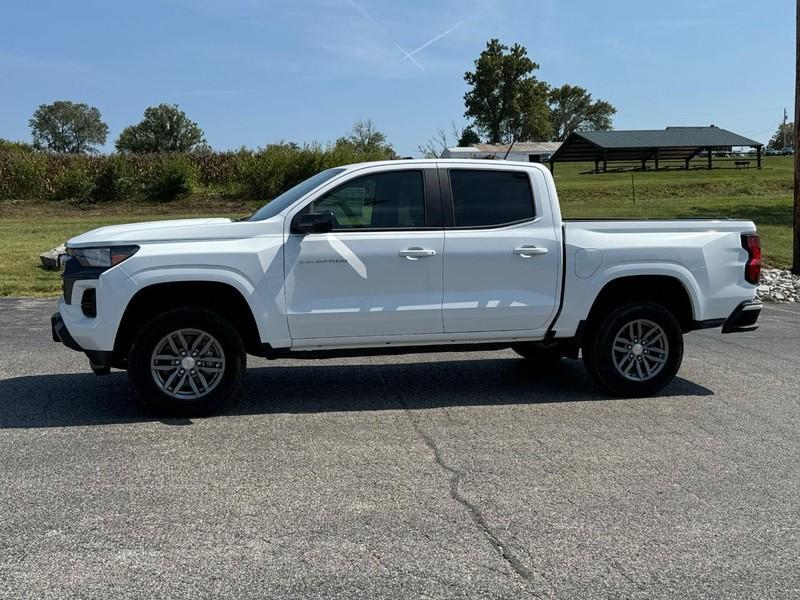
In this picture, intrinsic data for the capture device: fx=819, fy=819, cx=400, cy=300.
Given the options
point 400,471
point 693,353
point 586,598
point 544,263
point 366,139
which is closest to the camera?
point 586,598

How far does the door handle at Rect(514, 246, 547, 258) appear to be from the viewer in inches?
263

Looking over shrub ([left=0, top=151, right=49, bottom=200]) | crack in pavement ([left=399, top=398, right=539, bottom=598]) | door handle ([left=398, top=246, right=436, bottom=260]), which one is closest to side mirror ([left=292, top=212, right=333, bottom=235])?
door handle ([left=398, top=246, right=436, bottom=260])

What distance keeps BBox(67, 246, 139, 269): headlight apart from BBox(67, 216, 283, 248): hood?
40mm

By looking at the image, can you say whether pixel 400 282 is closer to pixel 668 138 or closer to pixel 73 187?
pixel 73 187

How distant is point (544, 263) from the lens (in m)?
6.75

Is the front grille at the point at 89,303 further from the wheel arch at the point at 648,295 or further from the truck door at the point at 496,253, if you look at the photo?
the wheel arch at the point at 648,295

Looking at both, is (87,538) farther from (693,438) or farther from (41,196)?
(41,196)

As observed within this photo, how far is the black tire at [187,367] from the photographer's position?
612 centimetres

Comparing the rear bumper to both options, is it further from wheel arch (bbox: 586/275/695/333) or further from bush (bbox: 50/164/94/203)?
bush (bbox: 50/164/94/203)

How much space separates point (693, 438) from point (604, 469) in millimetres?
1084

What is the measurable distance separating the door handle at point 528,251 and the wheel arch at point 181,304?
7.19ft

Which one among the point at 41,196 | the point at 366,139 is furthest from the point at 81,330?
the point at 366,139

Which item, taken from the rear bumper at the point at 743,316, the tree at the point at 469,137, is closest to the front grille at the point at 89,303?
the rear bumper at the point at 743,316

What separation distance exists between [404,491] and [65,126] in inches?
5706
